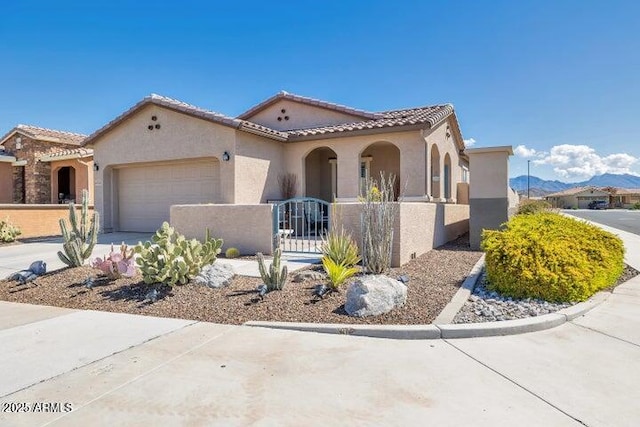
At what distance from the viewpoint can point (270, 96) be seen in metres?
18.2

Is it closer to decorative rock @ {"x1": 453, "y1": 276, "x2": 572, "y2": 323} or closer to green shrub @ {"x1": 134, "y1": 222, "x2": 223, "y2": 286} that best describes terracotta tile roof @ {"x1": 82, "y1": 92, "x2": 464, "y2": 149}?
green shrub @ {"x1": 134, "y1": 222, "x2": 223, "y2": 286}

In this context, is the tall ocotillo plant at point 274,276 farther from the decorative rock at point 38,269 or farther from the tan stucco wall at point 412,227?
the decorative rock at point 38,269

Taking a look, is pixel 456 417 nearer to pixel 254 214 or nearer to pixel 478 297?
pixel 478 297

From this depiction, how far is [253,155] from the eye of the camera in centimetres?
1396


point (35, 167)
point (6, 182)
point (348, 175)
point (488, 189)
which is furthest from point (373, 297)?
point (6, 182)

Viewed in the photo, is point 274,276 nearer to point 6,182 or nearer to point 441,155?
point 441,155

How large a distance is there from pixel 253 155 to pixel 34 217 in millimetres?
10158

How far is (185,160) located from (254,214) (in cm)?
577

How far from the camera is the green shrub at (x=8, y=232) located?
46.7 ft

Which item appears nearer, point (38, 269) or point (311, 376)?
point (311, 376)

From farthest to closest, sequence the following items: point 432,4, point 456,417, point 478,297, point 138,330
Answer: point 432,4, point 478,297, point 138,330, point 456,417

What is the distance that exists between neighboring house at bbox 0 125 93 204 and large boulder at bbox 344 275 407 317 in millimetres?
20223

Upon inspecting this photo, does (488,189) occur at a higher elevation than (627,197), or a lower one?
lower

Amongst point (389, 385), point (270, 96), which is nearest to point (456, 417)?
point (389, 385)
